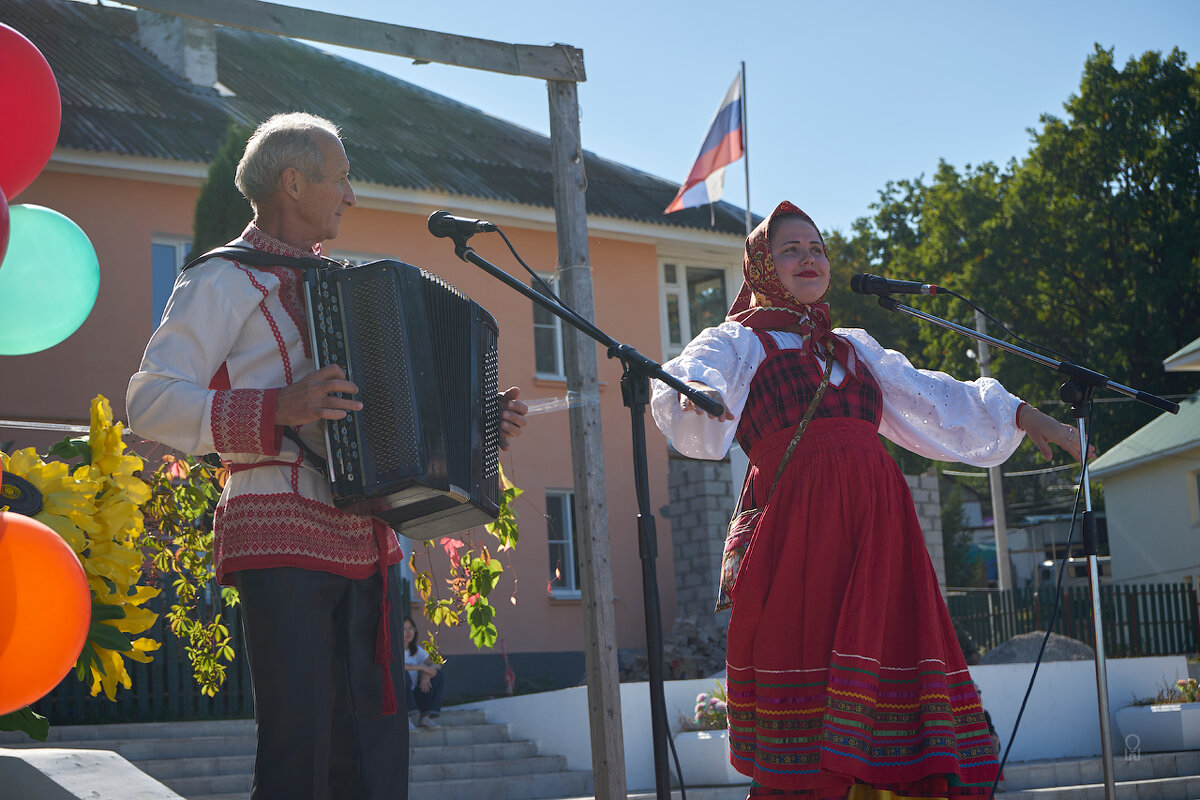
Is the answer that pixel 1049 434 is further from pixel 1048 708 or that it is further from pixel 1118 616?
pixel 1118 616

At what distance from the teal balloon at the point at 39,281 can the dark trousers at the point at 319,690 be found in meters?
1.59

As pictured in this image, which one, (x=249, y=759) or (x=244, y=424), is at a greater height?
(x=244, y=424)

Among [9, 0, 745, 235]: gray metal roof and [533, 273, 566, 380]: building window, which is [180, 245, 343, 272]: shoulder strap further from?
[533, 273, 566, 380]: building window

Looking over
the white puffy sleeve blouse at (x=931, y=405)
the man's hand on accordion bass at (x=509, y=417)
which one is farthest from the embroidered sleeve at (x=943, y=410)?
the man's hand on accordion bass at (x=509, y=417)

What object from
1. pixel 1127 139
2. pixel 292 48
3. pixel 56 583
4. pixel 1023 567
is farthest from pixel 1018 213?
pixel 56 583

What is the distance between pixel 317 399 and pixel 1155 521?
84.3ft

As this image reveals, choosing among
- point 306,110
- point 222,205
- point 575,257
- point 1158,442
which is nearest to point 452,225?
point 575,257

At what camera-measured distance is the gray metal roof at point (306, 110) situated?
14344 mm

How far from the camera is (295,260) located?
327cm

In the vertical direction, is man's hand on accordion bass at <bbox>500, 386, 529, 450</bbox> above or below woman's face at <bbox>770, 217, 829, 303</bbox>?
below

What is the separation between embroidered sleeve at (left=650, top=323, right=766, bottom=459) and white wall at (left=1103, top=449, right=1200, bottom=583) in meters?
22.5

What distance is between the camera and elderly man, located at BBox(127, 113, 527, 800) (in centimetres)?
300

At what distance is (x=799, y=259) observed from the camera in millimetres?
4273

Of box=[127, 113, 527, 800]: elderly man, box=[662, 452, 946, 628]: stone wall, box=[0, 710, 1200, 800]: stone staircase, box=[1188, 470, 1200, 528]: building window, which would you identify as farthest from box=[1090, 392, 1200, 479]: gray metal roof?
box=[127, 113, 527, 800]: elderly man
